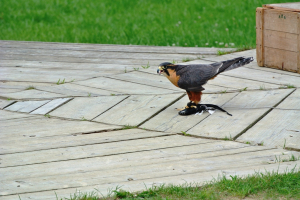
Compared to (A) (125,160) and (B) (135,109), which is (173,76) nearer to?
(B) (135,109)

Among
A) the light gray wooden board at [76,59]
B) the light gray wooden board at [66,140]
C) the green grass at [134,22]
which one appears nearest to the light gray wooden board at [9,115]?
the light gray wooden board at [66,140]

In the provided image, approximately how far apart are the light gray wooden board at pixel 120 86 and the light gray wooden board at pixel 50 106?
1.76 ft

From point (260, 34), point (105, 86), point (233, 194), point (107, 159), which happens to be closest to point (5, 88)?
point (105, 86)

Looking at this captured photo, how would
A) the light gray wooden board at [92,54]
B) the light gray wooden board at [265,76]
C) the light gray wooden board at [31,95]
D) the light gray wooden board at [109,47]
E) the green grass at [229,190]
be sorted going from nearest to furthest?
the green grass at [229,190] < the light gray wooden board at [31,95] < the light gray wooden board at [265,76] < the light gray wooden board at [92,54] < the light gray wooden board at [109,47]

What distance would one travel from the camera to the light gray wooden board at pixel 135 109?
3967mm

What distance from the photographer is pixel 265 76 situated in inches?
202

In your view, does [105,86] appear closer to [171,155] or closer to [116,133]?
[116,133]

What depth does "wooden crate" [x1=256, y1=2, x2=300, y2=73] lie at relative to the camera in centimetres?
514

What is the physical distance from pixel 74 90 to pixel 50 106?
523 mm

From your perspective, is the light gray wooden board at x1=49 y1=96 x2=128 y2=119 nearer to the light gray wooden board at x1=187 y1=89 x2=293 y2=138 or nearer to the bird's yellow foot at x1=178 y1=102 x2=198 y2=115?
the bird's yellow foot at x1=178 y1=102 x2=198 y2=115

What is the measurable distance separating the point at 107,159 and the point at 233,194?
0.94 m

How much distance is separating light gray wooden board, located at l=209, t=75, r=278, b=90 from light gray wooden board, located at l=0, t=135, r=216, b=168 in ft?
4.87

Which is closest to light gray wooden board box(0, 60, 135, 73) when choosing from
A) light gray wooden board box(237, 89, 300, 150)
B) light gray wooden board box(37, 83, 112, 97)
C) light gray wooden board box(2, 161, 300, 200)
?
light gray wooden board box(37, 83, 112, 97)

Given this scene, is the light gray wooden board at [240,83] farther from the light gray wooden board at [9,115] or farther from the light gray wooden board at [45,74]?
the light gray wooden board at [9,115]
